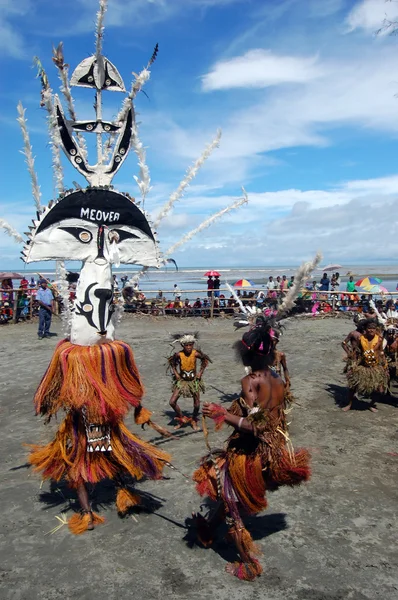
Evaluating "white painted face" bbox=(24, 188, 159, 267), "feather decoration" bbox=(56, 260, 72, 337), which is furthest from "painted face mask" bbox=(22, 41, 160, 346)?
"feather decoration" bbox=(56, 260, 72, 337)

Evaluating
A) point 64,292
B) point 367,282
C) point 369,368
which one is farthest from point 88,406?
point 367,282

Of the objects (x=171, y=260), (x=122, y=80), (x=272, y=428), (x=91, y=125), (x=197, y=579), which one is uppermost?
(x=122, y=80)

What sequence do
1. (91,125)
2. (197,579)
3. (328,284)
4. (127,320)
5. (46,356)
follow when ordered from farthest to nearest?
(328,284)
(127,320)
(46,356)
(91,125)
(197,579)

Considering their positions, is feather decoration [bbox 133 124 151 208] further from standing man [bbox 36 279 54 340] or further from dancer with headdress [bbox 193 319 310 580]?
A: standing man [bbox 36 279 54 340]

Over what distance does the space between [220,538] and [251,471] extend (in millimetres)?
962

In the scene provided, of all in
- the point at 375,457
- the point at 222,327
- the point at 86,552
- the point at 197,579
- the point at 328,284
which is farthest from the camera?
the point at 328,284

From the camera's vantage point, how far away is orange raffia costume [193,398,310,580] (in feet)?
12.5

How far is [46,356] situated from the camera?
12.8 metres

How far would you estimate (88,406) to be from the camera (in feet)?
14.5

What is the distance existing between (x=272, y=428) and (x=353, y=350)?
5014mm

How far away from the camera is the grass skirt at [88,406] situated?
4461 mm

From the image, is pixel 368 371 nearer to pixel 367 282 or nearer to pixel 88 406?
pixel 88 406

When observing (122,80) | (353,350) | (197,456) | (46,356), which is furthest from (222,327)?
(122,80)

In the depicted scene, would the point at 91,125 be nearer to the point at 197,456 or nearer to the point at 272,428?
the point at 272,428
